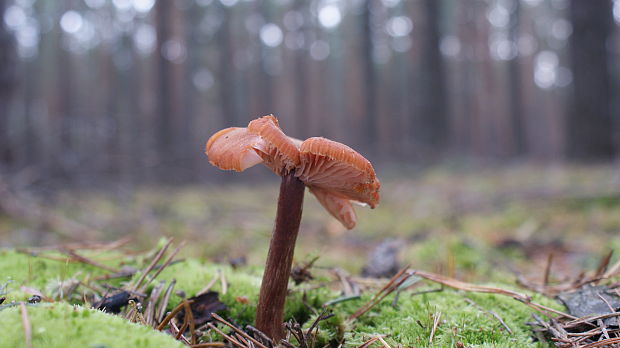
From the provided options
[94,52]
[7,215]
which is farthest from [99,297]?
[94,52]

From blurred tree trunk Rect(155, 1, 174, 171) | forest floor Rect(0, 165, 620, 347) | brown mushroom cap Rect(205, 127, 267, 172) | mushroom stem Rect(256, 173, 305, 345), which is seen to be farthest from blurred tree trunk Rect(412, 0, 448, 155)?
brown mushroom cap Rect(205, 127, 267, 172)

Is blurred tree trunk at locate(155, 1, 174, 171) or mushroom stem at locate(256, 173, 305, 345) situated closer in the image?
mushroom stem at locate(256, 173, 305, 345)

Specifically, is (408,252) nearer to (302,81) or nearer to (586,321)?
(586,321)

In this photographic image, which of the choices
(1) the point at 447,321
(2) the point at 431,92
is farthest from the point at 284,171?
(2) the point at 431,92

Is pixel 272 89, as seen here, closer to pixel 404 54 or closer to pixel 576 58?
pixel 404 54

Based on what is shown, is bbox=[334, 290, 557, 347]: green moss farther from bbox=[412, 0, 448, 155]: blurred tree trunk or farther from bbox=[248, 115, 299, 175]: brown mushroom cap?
bbox=[412, 0, 448, 155]: blurred tree trunk

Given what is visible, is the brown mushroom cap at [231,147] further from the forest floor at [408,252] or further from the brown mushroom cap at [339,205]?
the forest floor at [408,252]
